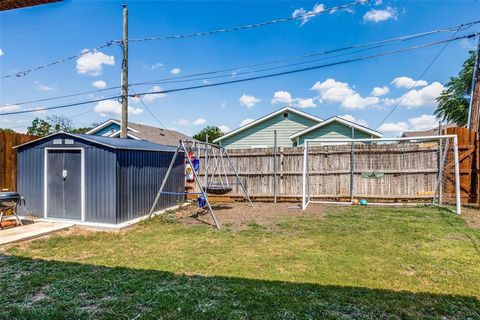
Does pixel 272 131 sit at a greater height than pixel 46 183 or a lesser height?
greater

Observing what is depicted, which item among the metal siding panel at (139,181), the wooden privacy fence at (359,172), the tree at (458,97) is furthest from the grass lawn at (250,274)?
the tree at (458,97)

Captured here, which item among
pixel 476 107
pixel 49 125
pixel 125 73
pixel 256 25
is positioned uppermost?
pixel 256 25

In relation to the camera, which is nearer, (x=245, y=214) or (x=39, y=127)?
(x=245, y=214)

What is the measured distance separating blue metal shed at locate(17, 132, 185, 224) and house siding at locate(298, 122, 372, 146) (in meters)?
9.04

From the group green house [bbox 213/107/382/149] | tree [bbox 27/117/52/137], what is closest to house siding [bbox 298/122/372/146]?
green house [bbox 213/107/382/149]

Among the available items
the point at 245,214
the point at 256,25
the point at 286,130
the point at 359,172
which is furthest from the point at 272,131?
the point at 245,214

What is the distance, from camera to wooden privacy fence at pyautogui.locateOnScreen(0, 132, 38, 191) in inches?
282

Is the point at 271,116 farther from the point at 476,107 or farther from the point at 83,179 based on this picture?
the point at 83,179

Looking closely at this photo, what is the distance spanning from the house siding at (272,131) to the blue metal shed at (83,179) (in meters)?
8.87

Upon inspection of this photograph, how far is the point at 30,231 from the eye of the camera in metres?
5.75

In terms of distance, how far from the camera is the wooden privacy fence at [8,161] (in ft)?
A: 23.5

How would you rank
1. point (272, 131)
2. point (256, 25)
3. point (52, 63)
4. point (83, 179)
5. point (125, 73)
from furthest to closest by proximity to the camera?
point (272, 131), point (52, 63), point (256, 25), point (125, 73), point (83, 179)

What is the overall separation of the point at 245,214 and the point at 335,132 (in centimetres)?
804

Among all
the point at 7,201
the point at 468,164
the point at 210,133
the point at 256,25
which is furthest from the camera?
the point at 210,133
